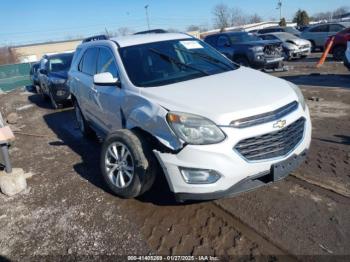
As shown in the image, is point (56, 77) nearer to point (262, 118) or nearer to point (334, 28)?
point (262, 118)

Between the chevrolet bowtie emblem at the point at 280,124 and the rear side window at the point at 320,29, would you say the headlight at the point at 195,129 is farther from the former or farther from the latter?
the rear side window at the point at 320,29

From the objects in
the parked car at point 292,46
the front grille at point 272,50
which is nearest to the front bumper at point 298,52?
the parked car at point 292,46

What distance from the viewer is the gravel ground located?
127 inches

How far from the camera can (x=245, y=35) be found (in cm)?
1457

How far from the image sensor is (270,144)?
11.0 feet

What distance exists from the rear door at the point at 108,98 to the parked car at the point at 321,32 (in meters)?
18.6

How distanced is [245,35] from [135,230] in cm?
1245

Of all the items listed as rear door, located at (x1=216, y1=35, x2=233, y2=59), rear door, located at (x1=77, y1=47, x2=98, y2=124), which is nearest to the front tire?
rear door, located at (x1=77, y1=47, x2=98, y2=124)

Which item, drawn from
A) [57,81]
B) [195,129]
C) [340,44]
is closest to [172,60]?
[195,129]

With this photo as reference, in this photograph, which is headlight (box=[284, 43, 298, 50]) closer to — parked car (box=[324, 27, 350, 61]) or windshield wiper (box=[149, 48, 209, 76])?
parked car (box=[324, 27, 350, 61])

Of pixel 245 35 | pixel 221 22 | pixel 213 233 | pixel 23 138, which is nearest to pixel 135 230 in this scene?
pixel 213 233

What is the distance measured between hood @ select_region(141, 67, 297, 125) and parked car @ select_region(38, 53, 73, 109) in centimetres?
764

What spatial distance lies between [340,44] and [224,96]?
15.4 metres

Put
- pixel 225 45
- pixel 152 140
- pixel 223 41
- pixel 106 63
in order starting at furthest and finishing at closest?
1. pixel 223 41
2. pixel 225 45
3. pixel 106 63
4. pixel 152 140
